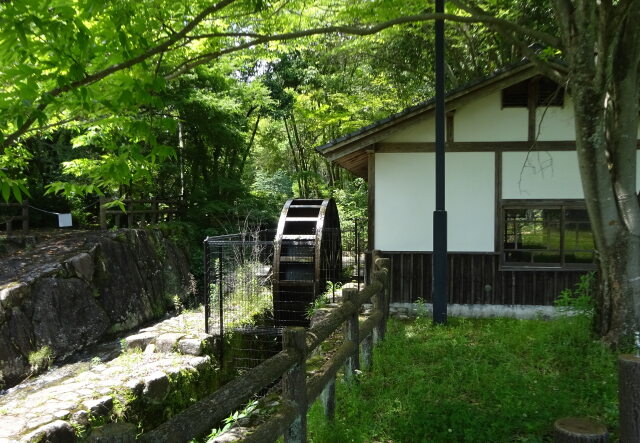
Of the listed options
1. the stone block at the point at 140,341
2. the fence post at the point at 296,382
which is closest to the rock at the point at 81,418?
the stone block at the point at 140,341

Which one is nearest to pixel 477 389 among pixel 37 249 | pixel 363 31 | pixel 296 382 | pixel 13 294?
pixel 296 382

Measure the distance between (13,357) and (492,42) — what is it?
14.8m

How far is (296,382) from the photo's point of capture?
11.5ft

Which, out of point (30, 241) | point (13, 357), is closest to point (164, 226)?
point (30, 241)

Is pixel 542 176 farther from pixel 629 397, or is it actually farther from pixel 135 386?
pixel 135 386

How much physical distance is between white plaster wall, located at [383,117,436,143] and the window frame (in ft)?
5.96

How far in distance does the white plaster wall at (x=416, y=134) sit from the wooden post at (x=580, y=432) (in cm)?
706

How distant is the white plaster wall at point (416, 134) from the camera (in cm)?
893

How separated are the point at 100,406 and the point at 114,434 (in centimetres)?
492

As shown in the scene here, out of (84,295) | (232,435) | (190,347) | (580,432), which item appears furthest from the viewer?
(84,295)

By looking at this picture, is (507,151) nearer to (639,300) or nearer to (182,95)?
(639,300)

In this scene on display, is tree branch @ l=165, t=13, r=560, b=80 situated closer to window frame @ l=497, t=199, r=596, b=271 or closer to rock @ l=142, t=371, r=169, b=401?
window frame @ l=497, t=199, r=596, b=271

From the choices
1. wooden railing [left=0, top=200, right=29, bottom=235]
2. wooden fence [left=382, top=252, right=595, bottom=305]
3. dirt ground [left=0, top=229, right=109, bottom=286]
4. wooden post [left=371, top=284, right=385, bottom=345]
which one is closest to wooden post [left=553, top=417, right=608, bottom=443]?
wooden post [left=371, top=284, right=385, bottom=345]

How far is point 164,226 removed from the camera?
49.1 feet
